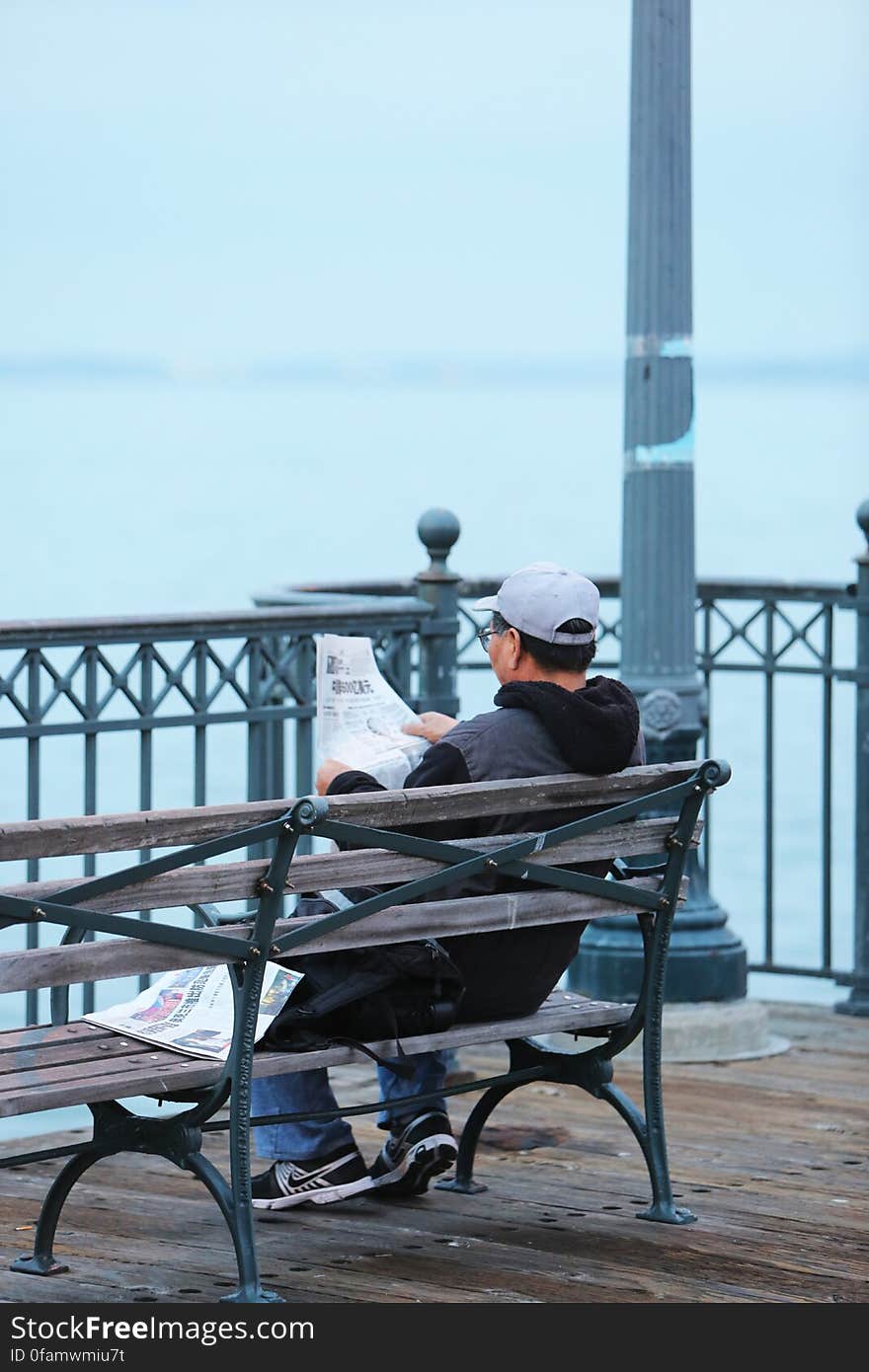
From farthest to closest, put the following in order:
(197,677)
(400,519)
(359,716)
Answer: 1. (400,519)
2. (197,677)
3. (359,716)

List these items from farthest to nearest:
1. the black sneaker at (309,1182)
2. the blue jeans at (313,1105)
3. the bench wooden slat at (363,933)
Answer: the black sneaker at (309,1182) → the blue jeans at (313,1105) → the bench wooden slat at (363,933)

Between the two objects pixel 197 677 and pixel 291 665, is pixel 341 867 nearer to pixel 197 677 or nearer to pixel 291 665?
pixel 197 677

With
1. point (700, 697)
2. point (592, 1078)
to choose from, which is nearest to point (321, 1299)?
point (592, 1078)

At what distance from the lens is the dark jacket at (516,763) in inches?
169

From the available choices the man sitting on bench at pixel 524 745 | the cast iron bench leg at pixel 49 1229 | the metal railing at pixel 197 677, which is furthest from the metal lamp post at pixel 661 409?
the cast iron bench leg at pixel 49 1229

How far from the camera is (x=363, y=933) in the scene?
4.02 metres

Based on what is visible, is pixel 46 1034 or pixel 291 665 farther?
pixel 291 665

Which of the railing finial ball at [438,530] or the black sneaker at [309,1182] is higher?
the railing finial ball at [438,530]

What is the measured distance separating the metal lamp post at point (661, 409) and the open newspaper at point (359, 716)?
1624 millimetres

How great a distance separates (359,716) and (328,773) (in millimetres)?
→ 315

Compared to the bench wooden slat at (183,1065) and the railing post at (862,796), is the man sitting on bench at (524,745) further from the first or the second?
the railing post at (862,796)

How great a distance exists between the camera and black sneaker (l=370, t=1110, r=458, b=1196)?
4.82 metres

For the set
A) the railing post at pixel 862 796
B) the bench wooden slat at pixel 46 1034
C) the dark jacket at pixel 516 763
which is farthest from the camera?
the railing post at pixel 862 796

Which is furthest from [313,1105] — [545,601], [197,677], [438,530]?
[438,530]
